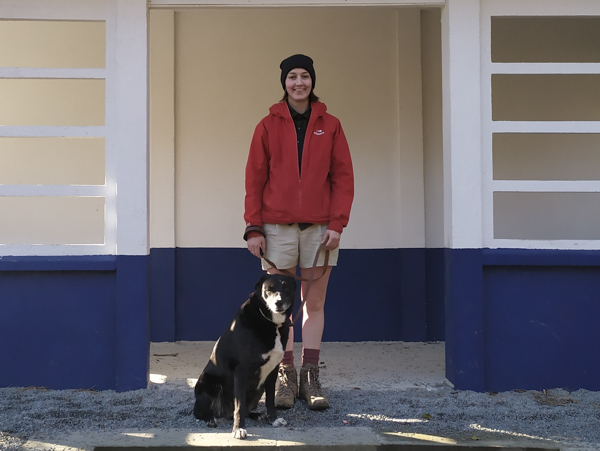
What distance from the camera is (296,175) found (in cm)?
354

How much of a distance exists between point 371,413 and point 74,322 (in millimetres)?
1814

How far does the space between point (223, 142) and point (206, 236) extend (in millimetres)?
808

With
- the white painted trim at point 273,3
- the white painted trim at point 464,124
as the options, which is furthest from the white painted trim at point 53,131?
the white painted trim at point 464,124

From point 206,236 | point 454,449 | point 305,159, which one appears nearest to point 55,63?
point 206,236

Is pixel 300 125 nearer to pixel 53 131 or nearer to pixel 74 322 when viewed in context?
pixel 53 131

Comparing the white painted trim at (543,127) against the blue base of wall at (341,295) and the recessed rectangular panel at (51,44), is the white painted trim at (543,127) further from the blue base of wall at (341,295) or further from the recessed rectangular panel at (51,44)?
the recessed rectangular panel at (51,44)

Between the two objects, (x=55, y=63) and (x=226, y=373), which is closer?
(x=226, y=373)

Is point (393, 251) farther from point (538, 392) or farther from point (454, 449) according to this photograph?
point (454, 449)

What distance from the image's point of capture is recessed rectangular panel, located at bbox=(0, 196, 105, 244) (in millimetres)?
5523

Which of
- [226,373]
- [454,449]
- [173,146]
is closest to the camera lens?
[454,449]

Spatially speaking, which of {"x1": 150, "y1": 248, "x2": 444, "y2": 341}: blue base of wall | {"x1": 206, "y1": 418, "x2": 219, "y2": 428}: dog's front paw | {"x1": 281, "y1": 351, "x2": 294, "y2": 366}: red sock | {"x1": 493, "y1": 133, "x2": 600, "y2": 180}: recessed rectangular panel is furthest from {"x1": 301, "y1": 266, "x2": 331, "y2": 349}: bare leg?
{"x1": 493, "y1": 133, "x2": 600, "y2": 180}: recessed rectangular panel

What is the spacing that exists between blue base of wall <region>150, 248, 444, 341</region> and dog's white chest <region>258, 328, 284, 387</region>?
2.35 metres

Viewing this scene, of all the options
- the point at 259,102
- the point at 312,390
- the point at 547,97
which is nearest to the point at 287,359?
the point at 312,390

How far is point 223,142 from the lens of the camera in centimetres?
551
